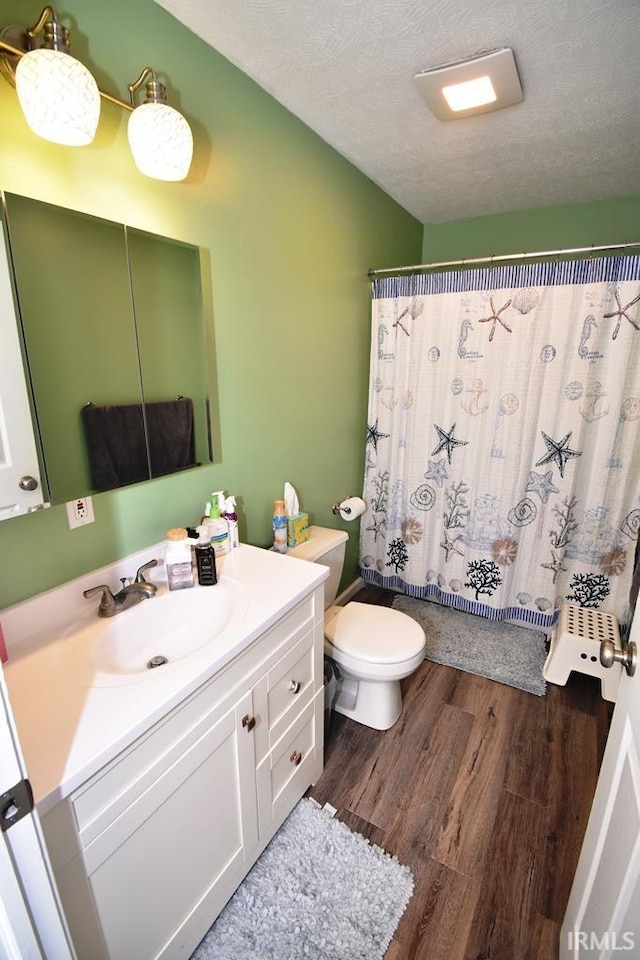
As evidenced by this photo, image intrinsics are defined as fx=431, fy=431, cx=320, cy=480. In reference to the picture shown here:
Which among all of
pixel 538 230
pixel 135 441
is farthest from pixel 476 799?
pixel 538 230

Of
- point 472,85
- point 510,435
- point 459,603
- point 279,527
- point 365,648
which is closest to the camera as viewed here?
point 472,85

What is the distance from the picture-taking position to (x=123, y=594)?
3.80 ft

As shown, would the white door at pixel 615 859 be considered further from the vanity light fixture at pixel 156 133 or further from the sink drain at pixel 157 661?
the vanity light fixture at pixel 156 133

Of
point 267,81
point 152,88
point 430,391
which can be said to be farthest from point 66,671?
point 430,391

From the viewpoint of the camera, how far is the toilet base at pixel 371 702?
1.76m

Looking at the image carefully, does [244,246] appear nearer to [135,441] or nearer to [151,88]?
[151,88]

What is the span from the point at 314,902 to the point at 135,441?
1393 millimetres

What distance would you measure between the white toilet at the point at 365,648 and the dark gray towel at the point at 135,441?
2.24 ft

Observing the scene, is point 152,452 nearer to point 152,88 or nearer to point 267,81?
point 152,88

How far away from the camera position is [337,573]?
6.62ft

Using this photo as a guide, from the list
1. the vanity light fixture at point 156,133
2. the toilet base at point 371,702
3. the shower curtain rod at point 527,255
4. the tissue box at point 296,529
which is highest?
the vanity light fixture at point 156,133

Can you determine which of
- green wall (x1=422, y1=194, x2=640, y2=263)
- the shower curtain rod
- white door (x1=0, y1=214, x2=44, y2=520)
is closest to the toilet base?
white door (x1=0, y1=214, x2=44, y2=520)

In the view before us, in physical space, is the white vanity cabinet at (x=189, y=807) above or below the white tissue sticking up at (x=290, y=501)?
below

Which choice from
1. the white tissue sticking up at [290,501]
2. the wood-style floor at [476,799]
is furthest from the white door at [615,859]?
the white tissue sticking up at [290,501]
